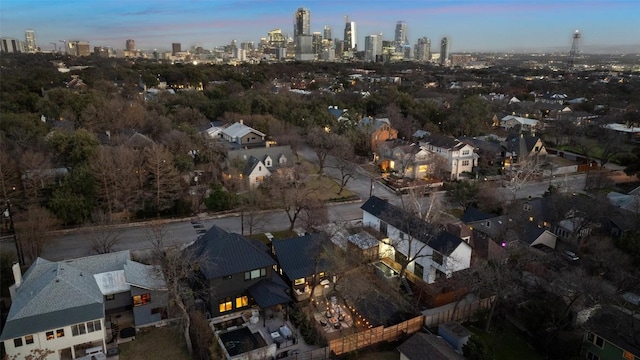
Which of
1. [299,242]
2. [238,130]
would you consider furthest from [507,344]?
[238,130]

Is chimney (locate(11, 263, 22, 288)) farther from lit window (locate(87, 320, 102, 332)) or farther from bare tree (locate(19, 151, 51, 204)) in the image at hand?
bare tree (locate(19, 151, 51, 204))

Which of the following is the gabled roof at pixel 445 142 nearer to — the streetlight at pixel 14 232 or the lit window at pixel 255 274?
the lit window at pixel 255 274

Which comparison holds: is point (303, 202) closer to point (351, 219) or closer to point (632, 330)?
point (351, 219)

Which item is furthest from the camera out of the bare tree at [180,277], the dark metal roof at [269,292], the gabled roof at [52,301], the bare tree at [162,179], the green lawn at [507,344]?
the bare tree at [162,179]

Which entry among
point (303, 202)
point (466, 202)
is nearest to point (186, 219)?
point (303, 202)

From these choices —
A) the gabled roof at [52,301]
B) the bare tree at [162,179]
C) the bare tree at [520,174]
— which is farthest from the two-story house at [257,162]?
the bare tree at [520,174]

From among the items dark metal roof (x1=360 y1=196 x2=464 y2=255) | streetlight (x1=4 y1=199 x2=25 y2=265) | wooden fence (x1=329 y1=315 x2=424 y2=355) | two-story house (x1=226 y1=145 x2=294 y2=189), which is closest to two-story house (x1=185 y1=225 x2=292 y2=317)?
wooden fence (x1=329 y1=315 x2=424 y2=355)
